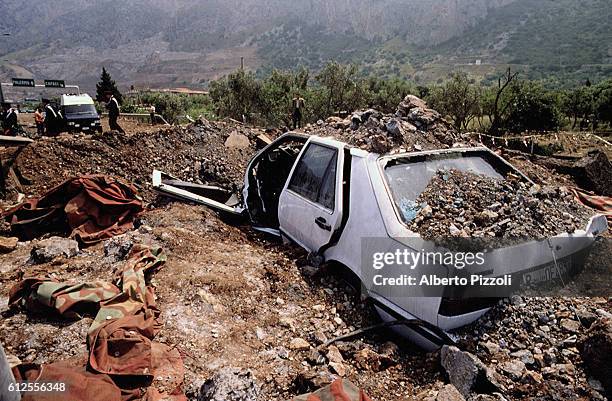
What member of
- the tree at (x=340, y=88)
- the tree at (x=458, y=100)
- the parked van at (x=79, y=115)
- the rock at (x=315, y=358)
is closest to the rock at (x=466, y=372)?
the rock at (x=315, y=358)

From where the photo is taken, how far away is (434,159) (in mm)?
3592

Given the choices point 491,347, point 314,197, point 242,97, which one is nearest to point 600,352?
point 491,347

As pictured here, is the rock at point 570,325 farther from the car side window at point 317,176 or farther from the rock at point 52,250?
the rock at point 52,250

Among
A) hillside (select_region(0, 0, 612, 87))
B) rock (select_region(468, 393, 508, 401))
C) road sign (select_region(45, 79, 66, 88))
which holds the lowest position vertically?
rock (select_region(468, 393, 508, 401))

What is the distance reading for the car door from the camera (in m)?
3.64

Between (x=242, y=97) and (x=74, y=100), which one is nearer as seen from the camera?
(x=74, y=100)

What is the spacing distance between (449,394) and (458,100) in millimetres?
26908

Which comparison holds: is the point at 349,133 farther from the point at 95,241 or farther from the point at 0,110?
the point at 0,110

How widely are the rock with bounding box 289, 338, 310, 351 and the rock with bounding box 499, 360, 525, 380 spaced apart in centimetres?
132

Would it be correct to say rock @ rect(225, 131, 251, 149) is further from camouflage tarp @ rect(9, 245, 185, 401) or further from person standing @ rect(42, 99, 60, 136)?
person standing @ rect(42, 99, 60, 136)

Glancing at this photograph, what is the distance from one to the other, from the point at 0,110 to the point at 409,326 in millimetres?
21306

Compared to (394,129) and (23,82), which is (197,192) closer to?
(394,129)

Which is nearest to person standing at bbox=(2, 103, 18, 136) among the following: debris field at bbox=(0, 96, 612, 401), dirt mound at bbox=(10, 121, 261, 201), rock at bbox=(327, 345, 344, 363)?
dirt mound at bbox=(10, 121, 261, 201)

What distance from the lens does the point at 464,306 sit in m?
2.64
